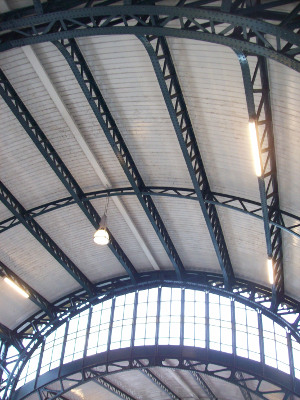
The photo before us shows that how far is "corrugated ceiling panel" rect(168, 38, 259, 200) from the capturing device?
49.8ft

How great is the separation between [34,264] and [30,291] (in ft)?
9.11

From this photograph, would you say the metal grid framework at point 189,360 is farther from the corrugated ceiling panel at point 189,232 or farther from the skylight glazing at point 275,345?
the corrugated ceiling panel at point 189,232

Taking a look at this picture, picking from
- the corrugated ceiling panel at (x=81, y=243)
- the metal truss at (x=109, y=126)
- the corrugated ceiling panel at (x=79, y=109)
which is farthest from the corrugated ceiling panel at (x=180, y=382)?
the corrugated ceiling panel at (x=79, y=109)

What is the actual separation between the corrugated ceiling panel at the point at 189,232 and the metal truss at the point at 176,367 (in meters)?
5.65

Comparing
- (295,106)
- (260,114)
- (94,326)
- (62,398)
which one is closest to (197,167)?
(260,114)

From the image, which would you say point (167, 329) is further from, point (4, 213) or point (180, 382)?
point (4, 213)

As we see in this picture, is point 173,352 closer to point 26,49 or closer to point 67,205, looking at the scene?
point 67,205

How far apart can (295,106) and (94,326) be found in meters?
19.7

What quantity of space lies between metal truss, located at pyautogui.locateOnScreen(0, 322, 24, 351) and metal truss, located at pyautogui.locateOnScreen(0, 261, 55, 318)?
2.83 meters

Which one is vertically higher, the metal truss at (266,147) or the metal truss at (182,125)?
the metal truss at (182,125)

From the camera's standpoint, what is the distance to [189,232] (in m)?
25.6

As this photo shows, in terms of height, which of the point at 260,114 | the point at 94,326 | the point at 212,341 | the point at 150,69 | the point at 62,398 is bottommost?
the point at 62,398

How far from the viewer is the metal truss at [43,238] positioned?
22631 mm

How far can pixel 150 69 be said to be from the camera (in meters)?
16.4
